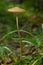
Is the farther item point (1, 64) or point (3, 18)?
point (3, 18)

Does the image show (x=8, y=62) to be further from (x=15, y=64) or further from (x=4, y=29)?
(x=4, y=29)

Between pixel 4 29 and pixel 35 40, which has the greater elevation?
pixel 35 40

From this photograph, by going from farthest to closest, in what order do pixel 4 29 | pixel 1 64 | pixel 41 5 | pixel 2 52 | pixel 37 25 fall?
pixel 41 5 → pixel 37 25 → pixel 4 29 → pixel 1 64 → pixel 2 52

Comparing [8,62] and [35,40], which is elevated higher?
[35,40]

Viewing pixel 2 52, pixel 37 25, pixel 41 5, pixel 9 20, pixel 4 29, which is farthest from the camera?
pixel 41 5

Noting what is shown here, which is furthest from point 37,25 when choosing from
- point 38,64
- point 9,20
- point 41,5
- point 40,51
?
point 38,64

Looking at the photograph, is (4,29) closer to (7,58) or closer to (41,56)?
(7,58)

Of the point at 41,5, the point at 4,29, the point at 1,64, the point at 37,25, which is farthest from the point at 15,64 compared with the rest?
the point at 41,5

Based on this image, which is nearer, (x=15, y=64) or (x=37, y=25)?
(x=15, y=64)

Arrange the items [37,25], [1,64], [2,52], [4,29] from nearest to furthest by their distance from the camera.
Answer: [2,52]
[1,64]
[4,29]
[37,25]
